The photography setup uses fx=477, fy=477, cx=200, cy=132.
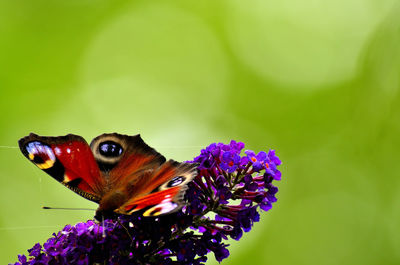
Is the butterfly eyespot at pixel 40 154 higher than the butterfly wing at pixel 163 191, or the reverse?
the butterfly eyespot at pixel 40 154

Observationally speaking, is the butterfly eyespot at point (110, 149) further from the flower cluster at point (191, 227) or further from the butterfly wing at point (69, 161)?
the flower cluster at point (191, 227)

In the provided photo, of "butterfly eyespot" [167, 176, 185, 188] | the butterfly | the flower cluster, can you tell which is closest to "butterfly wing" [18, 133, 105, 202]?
the butterfly

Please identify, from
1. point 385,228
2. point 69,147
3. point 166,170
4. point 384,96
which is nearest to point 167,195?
point 166,170

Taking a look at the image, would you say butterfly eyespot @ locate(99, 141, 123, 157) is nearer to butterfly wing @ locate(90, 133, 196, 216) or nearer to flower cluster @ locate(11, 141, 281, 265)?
butterfly wing @ locate(90, 133, 196, 216)

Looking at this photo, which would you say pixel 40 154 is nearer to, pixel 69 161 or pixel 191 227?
pixel 69 161

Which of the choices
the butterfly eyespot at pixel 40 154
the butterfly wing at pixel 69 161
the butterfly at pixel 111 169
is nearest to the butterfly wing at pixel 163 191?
the butterfly at pixel 111 169

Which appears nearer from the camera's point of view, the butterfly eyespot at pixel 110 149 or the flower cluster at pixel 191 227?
the flower cluster at pixel 191 227
